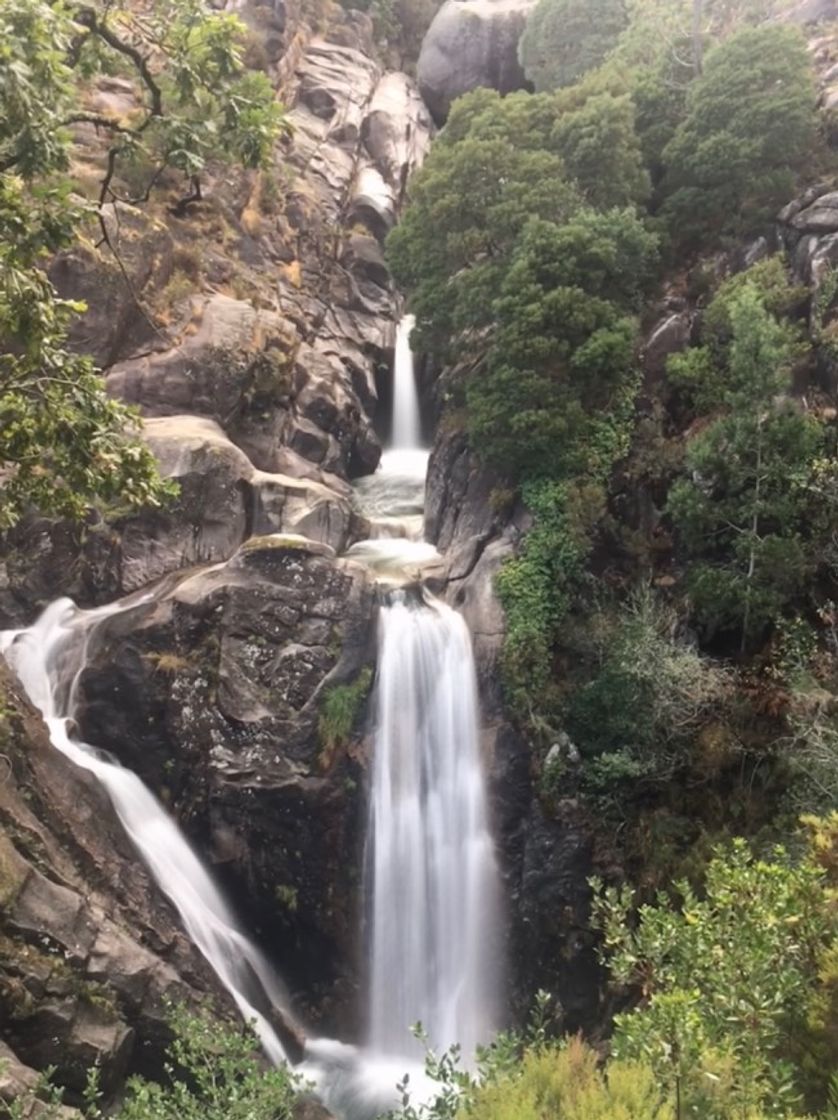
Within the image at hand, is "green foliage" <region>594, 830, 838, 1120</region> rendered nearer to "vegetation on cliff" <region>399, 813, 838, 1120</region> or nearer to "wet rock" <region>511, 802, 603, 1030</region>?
"vegetation on cliff" <region>399, 813, 838, 1120</region>

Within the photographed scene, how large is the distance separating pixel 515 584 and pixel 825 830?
8.51 m

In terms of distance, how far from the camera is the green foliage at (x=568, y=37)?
80.8ft

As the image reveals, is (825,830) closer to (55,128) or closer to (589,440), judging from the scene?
(55,128)

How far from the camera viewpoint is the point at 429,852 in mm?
13953

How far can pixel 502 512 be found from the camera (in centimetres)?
1647

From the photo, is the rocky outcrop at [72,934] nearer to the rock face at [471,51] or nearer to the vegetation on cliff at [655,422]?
the vegetation on cliff at [655,422]

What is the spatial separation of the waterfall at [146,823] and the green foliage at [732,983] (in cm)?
859

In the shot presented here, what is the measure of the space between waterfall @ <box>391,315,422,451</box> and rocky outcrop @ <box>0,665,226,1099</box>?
16923 mm

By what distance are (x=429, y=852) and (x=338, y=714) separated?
9.69ft

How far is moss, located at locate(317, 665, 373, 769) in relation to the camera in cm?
1372

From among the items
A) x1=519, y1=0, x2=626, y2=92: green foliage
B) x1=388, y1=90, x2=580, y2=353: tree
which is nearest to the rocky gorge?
x1=388, y1=90, x2=580, y2=353: tree

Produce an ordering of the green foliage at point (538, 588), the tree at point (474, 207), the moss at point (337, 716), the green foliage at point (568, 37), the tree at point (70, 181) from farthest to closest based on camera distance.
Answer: the green foliage at point (568, 37), the tree at point (474, 207), the green foliage at point (538, 588), the moss at point (337, 716), the tree at point (70, 181)

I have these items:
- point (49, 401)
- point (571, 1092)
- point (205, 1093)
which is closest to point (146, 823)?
point (205, 1093)

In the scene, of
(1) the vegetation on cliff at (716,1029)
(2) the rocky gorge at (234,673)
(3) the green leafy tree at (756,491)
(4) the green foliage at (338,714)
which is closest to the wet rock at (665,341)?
(2) the rocky gorge at (234,673)
